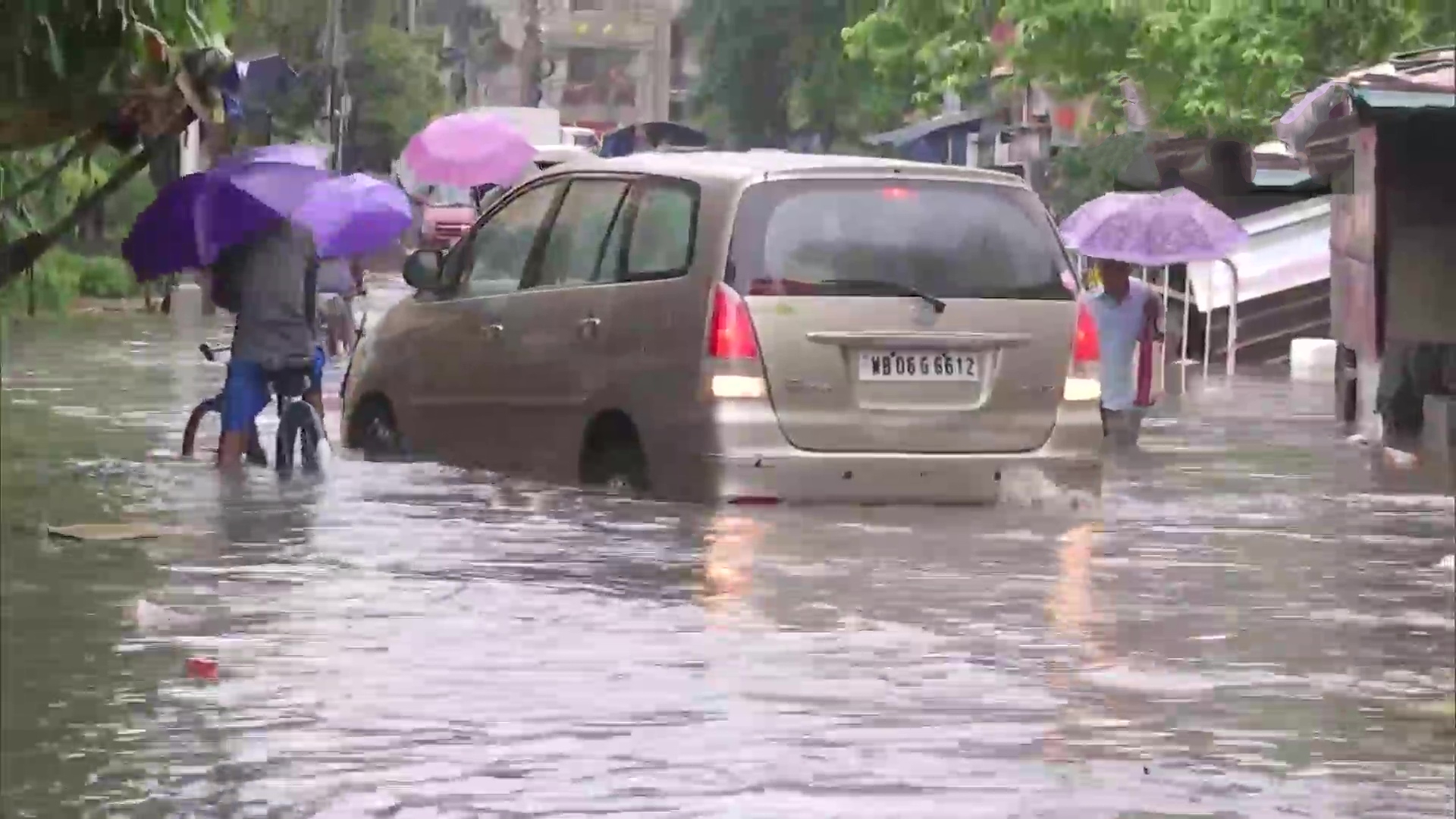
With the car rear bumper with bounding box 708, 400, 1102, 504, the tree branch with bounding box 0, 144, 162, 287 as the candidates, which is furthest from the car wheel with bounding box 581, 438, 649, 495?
the tree branch with bounding box 0, 144, 162, 287

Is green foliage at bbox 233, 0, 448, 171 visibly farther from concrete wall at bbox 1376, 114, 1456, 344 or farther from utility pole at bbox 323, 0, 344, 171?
concrete wall at bbox 1376, 114, 1456, 344

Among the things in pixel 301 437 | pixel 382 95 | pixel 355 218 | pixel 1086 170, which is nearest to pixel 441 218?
pixel 382 95

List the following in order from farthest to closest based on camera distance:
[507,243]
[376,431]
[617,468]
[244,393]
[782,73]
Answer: [782,73], [376,431], [244,393], [507,243], [617,468]

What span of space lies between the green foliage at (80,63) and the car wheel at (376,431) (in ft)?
22.1

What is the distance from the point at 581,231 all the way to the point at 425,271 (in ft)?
4.39

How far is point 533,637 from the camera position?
10.3m

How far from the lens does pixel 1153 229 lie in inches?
899

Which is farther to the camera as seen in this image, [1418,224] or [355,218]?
[1418,224]

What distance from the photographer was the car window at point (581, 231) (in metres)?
13.9

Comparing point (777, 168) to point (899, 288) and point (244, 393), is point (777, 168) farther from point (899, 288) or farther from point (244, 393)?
point (244, 393)

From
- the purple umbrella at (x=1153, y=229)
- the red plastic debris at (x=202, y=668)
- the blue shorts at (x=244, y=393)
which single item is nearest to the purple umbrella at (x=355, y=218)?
the blue shorts at (x=244, y=393)

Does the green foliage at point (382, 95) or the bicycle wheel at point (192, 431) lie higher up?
the green foliage at point (382, 95)

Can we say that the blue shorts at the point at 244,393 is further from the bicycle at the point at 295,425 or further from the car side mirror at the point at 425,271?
the car side mirror at the point at 425,271

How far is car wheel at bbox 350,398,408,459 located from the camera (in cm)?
1581
